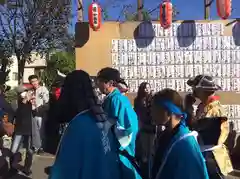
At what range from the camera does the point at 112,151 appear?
108 inches

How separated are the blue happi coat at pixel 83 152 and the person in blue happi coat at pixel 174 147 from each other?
37 cm

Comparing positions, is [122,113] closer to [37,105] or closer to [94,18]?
[37,105]

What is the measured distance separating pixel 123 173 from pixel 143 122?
12.5 feet

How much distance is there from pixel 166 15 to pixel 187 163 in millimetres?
5969

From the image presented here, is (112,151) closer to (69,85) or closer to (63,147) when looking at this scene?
(63,147)

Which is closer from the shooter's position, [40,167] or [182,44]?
[40,167]

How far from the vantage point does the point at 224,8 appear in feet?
27.0

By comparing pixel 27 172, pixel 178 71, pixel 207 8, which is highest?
pixel 207 8

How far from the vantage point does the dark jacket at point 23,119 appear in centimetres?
673

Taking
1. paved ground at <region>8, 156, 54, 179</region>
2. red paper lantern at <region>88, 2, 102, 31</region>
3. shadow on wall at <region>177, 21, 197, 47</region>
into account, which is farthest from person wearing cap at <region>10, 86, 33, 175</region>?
shadow on wall at <region>177, 21, 197, 47</region>

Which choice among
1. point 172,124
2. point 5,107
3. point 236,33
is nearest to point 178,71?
point 236,33

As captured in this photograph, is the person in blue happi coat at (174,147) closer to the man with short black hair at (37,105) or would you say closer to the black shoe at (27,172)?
the black shoe at (27,172)

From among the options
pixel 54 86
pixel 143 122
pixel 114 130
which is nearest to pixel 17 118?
pixel 54 86

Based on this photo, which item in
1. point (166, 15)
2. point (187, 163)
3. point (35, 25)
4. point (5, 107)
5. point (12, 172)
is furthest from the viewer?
point (35, 25)
